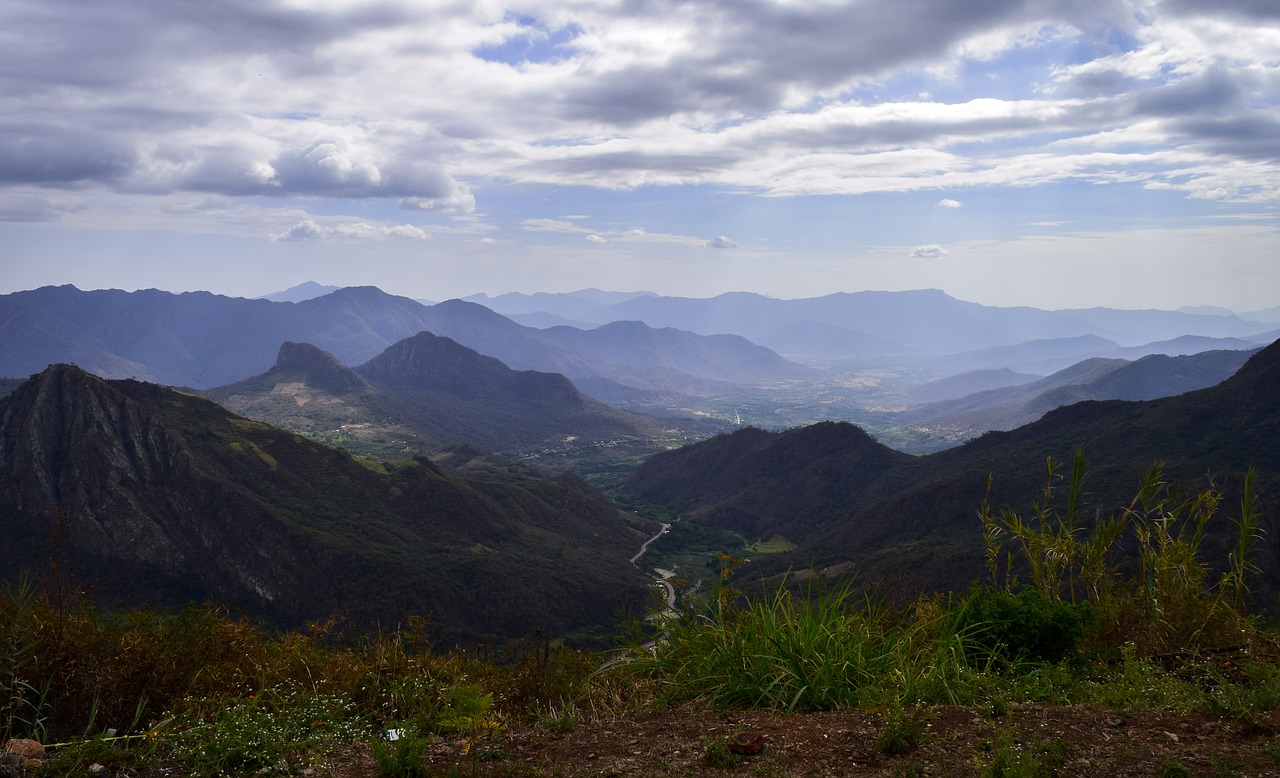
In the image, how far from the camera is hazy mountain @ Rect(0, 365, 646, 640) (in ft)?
216

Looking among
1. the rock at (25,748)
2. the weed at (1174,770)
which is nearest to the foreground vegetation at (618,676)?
the weed at (1174,770)

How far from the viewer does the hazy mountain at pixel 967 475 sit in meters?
62.1

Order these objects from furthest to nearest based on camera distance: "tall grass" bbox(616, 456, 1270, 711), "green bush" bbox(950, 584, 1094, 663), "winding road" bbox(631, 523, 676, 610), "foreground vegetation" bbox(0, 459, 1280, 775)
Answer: "winding road" bbox(631, 523, 676, 610) < "green bush" bbox(950, 584, 1094, 663) < "tall grass" bbox(616, 456, 1270, 711) < "foreground vegetation" bbox(0, 459, 1280, 775)

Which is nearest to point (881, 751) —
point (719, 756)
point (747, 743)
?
point (747, 743)

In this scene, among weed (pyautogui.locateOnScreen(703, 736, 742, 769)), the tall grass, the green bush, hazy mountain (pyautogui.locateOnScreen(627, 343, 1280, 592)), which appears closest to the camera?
weed (pyautogui.locateOnScreen(703, 736, 742, 769))

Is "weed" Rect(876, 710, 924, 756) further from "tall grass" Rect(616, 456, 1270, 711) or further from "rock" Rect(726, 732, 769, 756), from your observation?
"rock" Rect(726, 732, 769, 756)

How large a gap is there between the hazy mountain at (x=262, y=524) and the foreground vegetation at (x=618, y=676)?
5553 centimetres

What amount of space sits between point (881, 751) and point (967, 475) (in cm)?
8920

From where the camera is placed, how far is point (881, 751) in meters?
5.42

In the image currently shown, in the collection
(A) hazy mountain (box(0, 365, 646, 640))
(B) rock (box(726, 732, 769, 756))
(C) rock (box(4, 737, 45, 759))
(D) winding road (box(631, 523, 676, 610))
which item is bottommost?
(D) winding road (box(631, 523, 676, 610))

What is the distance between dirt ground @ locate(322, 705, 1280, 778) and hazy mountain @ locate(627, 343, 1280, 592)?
3287 centimetres

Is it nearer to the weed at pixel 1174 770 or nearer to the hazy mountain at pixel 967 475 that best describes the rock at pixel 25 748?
the weed at pixel 1174 770

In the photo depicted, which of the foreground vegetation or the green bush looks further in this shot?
the green bush

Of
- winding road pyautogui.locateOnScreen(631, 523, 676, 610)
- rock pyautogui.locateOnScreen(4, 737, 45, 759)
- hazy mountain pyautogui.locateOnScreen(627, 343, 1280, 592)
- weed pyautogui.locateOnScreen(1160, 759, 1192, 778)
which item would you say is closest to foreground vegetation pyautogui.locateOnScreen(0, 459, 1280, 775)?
weed pyautogui.locateOnScreen(1160, 759, 1192, 778)
